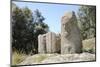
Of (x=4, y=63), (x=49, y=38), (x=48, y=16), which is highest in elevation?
(x=48, y=16)

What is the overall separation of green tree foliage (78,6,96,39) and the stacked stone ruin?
9 centimetres

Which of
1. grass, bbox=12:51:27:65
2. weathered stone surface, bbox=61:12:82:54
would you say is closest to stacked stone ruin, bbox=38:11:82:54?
weathered stone surface, bbox=61:12:82:54

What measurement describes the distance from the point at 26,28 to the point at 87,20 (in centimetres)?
86

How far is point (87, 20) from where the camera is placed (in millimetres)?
2756

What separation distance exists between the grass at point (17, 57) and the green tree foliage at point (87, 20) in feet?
2.86

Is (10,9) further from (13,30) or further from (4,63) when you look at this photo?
(4,63)

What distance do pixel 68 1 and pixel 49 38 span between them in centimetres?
56

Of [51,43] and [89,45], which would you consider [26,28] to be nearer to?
[51,43]

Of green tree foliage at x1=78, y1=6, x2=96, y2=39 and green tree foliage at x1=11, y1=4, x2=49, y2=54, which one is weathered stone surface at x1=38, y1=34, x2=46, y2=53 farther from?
green tree foliage at x1=78, y1=6, x2=96, y2=39

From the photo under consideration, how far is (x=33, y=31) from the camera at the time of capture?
249 centimetres

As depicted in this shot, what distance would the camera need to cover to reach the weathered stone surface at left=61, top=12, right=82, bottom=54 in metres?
2.63

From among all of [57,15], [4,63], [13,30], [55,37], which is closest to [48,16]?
[57,15]

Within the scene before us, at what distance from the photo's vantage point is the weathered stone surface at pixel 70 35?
263cm

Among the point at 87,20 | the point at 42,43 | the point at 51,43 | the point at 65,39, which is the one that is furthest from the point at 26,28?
the point at 87,20
